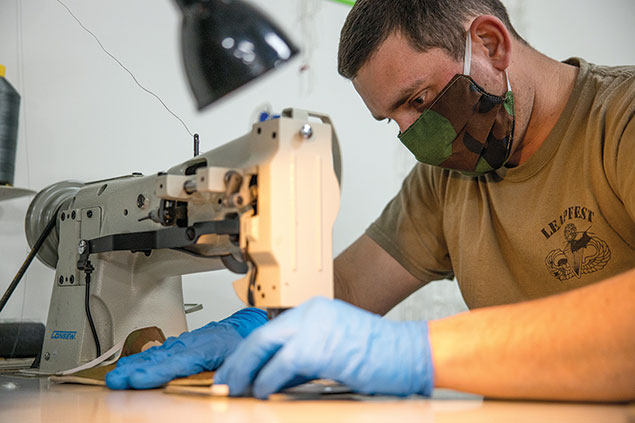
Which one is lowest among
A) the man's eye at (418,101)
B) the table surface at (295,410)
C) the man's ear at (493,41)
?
the table surface at (295,410)

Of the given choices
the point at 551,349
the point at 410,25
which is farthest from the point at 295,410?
the point at 410,25

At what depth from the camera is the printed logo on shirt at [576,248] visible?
1.44 metres

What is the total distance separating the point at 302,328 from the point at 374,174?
1719 millimetres

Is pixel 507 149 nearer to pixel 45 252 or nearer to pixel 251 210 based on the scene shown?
pixel 251 210

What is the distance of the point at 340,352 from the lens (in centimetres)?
86

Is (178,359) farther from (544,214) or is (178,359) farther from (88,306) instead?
(544,214)

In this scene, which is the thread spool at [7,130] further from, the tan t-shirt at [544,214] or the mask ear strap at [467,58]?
the mask ear strap at [467,58]

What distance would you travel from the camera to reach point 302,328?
0.87 metres

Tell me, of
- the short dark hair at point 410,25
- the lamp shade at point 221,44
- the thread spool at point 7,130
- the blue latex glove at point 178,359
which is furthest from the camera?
the lamp shade at point 221,44

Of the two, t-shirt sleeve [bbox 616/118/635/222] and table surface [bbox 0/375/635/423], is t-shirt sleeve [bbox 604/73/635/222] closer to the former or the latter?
t-shirt sleeve [bbox 616/118/635/222]

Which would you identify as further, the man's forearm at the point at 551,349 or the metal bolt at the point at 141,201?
the metal bolt at the point at 141,201

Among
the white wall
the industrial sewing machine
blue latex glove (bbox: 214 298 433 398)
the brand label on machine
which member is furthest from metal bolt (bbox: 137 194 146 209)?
the white wall

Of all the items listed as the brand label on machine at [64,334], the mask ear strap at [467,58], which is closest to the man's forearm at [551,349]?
the mask ear strap at [467,58]

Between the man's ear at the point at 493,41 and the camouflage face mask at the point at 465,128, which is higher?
the man's ear at the point at 493,41
